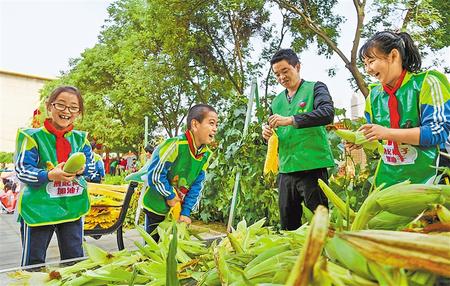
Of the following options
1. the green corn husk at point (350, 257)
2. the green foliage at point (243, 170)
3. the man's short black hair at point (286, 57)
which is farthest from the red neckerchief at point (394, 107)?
the green foliage at point (243, 170)

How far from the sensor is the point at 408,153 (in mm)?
1734

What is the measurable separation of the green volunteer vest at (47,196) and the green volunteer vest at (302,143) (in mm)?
1251

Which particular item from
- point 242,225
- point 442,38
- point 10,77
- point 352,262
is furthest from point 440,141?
point 10,77

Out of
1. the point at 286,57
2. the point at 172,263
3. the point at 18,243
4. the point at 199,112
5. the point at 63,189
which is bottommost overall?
the point at 18,243

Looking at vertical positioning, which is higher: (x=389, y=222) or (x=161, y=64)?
(x=161, y=64)

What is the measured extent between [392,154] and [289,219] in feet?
3.23

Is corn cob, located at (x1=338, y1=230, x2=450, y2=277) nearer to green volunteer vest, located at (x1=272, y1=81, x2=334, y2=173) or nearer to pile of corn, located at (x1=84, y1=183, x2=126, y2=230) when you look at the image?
green volunteer vest, located at (x1=272, y1=81, x2=334, y2=173)

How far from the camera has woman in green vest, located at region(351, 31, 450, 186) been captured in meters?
1.63

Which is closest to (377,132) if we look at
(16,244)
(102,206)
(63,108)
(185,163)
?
(185,163)

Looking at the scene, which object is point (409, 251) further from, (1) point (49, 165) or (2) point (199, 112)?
(2) point (199, 112)

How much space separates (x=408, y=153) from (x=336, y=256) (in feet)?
4.69

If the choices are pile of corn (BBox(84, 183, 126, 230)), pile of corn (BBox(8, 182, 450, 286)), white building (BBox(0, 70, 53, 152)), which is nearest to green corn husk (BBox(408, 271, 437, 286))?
pile of corn (BBox(8, 182, 450, 286))

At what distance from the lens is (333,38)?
1192 cm

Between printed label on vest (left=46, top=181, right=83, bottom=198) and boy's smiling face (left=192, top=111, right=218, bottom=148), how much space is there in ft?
2.65
